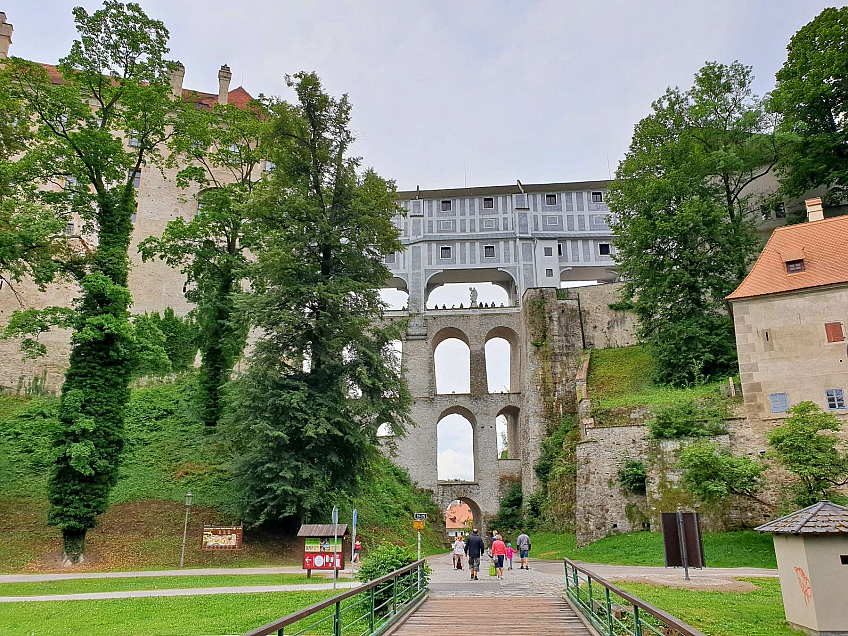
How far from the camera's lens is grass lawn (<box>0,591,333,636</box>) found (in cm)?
874

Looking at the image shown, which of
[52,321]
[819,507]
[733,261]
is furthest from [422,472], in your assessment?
[819,507]

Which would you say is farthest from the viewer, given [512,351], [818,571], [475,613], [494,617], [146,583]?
[512,351]

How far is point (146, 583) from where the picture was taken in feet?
45.7

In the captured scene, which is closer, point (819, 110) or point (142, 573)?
point (142, 573)

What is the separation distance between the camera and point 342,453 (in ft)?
66.1

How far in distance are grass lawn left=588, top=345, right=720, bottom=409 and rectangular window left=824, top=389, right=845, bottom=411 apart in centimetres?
349

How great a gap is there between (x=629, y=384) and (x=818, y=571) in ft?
69.0

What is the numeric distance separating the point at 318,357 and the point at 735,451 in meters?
14.2

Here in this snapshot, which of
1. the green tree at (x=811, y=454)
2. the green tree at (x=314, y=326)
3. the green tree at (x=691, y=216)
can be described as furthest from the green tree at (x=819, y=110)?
the green tree at (x=314, y=326)

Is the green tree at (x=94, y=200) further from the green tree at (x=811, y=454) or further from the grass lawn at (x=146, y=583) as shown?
the green tree at (x=811, y=454)

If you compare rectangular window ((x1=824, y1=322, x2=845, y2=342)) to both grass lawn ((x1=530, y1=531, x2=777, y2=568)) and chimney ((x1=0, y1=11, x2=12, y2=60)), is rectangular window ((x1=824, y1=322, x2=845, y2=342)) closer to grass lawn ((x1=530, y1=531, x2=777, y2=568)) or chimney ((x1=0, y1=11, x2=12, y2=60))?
grass lawn ((x1=530, y1=531, x2=777, y2=568))

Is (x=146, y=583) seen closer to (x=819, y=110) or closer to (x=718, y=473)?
(x=718, y=473)

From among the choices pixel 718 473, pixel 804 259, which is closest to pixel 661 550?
pixel 718 473

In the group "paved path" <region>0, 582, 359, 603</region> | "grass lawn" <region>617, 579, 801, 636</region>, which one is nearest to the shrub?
"grass lawn" <region>617, 579, 801, 636</region>
